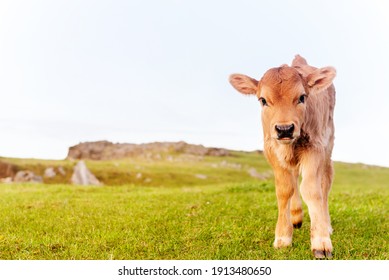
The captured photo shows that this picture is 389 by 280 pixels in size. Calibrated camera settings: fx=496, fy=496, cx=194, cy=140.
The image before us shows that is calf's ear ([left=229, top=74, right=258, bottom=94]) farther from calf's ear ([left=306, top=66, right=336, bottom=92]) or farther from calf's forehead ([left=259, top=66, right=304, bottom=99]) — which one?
calf's ear ([left=306, top=66, right=336, bottom=92])

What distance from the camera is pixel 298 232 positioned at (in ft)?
28.3

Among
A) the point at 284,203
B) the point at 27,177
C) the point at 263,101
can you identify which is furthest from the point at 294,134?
the point at 27,177

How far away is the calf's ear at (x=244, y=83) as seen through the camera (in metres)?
7.21

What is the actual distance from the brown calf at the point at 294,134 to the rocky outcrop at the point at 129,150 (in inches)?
1544

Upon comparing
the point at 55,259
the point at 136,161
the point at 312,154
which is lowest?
the point at 55,259

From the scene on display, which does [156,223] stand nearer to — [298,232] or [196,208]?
[196,208]

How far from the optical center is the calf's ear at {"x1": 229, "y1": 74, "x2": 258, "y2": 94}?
721 cm

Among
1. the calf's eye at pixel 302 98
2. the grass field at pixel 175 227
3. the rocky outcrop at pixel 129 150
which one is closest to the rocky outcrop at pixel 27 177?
the rocky outcrop at pixel 129 150

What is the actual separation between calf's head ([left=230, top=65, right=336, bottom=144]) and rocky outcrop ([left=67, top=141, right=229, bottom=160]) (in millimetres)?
39573

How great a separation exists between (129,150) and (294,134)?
42209 mm

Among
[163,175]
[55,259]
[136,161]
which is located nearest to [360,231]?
[55,259]

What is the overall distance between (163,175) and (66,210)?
1196 inches

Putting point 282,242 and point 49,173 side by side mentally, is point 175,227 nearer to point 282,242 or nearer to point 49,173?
point 282,242

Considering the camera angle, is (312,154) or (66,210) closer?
(312,154)
